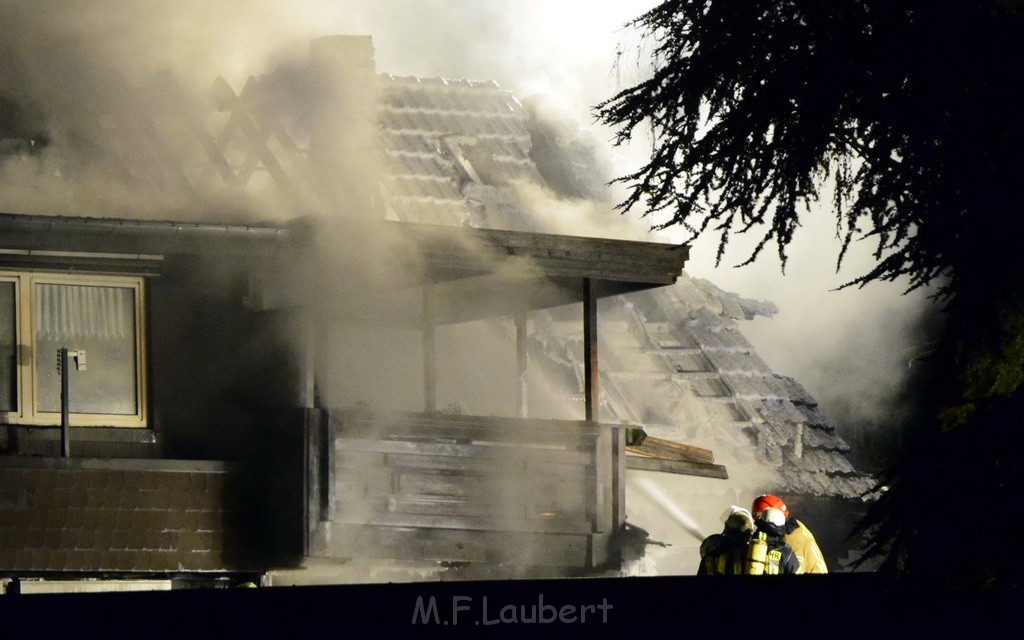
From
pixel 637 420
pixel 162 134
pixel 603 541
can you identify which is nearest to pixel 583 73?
pixel 637 420

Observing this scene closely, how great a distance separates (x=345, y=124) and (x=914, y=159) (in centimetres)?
1470

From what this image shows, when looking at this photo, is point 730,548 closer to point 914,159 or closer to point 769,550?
point 769,550

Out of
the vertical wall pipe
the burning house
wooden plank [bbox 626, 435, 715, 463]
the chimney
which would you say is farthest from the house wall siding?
the chimney

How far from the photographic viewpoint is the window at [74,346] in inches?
579

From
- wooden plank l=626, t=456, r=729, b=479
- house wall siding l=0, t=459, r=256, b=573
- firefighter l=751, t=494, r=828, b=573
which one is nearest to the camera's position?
firefighter l=751, t=494, r=828, b=573

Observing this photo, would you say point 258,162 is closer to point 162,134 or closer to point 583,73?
point 162,134

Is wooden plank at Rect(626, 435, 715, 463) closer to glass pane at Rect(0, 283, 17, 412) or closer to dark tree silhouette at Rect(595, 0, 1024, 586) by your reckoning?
glass pane at Rect(0, 283, 17, 412)

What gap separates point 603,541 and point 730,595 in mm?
8062

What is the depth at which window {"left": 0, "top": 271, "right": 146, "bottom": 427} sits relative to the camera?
1470cm

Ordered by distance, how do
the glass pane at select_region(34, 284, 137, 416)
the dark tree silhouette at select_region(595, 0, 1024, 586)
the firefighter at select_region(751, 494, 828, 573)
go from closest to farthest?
the dark tree silhouette at select_region(595, 0, 1024, 586) → the firefighter at select_region(751, 494, 828, 573) → the glass pane at select_region(34, 284, 137, 416)

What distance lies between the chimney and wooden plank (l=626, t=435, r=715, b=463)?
15.9 ft

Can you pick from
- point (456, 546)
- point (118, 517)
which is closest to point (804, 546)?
point (456, 546)

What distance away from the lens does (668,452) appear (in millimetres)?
17594

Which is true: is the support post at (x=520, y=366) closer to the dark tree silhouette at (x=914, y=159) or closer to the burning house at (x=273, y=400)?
the burning house at (x=273, y=400)
